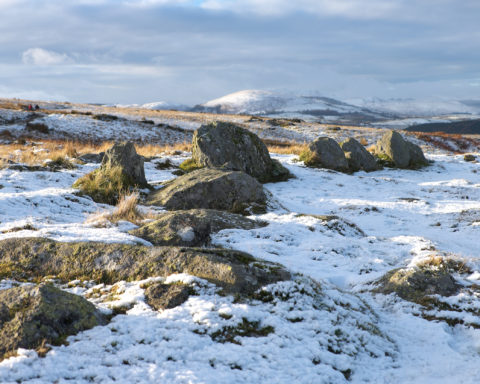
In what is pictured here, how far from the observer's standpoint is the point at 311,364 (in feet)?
10.3

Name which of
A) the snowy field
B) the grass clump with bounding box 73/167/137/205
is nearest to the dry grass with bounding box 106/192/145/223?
the snowy field

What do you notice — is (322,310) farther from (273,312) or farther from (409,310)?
(409,310)

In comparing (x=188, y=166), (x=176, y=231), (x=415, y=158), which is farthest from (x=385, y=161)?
(x=176, y=231)

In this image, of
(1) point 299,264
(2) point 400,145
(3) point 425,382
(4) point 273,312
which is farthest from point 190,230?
(2) point 400,145

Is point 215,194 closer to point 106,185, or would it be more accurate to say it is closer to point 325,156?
point 106,185

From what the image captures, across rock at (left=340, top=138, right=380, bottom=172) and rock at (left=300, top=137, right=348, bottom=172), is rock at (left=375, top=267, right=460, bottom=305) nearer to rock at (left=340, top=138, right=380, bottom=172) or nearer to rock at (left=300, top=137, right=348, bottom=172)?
rock at (left=300, top=137, right=348, bottom=172)

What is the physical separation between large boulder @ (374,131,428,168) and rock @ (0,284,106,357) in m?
19.8

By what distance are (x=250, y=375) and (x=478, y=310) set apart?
3.21 meters

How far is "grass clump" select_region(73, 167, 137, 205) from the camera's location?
10.0m

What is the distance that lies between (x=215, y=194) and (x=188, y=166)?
6.03 m

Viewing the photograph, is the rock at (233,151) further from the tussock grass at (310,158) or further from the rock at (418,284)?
the rock at (418,284)

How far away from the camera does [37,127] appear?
31547 millimetres

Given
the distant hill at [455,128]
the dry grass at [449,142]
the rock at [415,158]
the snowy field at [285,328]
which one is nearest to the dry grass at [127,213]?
the snowy field at [285,328]

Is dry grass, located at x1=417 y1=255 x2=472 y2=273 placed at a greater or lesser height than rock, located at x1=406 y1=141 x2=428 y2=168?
lesser
